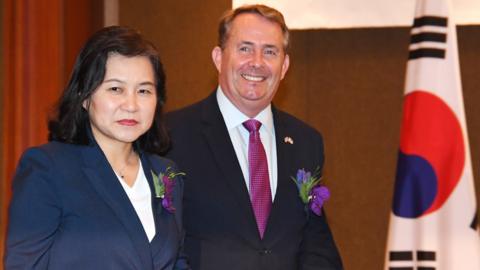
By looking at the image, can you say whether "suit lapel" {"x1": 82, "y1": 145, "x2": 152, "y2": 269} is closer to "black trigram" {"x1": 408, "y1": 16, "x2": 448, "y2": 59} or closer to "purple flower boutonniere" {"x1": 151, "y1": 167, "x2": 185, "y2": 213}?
"purple flower boutonniere" {"x1": 151, "y1": 167, "x2": 185, "y2": 213}

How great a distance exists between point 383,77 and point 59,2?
1.90 m

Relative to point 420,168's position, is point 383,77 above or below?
above

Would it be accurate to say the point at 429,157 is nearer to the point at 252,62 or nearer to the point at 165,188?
the point at 165,188

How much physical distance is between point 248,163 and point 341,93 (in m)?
1.63

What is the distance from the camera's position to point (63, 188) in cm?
233

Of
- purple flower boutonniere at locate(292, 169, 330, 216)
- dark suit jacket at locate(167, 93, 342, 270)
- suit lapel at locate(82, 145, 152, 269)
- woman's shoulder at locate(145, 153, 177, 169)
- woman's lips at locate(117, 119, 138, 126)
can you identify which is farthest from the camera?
purple flower boutonniere at locate(292, 169, 330, 216)

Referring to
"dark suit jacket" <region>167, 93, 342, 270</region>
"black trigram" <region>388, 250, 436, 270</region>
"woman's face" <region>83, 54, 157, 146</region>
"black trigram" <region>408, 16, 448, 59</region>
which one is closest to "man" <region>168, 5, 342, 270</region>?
"dark suit jacket" <region>167, 93, 342, 270</region>

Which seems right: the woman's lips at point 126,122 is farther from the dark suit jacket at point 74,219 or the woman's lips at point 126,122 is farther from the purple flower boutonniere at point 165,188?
the purple flower boutonniere at point 165,188

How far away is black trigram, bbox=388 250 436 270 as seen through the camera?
2.26 m

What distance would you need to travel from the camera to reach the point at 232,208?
3043 millimetres

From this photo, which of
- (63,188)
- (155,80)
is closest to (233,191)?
(155,80)

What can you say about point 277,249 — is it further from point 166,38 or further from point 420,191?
point 166,38

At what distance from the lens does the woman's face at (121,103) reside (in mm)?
2467

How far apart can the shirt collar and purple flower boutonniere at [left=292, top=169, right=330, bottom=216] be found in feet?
0.88
